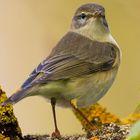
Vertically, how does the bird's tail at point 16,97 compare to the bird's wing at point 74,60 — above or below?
above

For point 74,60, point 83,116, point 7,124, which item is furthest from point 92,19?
point 7,124

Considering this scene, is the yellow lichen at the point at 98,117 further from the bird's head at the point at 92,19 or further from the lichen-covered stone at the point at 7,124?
the bird's head at the point at 92,19

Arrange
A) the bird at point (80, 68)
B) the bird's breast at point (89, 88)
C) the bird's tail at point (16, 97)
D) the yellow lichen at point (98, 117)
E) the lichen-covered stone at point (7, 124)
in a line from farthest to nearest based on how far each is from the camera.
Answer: the bird's breast at point (89, 88) → the bird at point (80, 68) → the yellow lichen at point (98, 117) → the bird's tail at point (16, 97) → the lichen-covered stone at point (7, 124)

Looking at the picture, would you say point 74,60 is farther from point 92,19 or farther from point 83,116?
point 83,116

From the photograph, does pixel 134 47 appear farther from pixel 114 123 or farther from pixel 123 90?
pixel 114 123

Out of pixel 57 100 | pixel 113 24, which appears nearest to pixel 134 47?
pixel 113 24

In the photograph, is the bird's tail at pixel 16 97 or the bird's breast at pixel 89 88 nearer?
the bird's tail at pixel 16 97

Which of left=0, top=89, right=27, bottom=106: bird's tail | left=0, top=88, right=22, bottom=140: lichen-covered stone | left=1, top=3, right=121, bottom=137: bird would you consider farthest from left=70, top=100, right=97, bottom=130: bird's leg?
left=0, top=88, right=22, bottom=140: lichen-covered stone

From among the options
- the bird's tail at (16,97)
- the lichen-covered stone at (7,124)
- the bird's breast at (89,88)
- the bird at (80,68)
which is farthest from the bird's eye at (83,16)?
the lichen-covered stone at (7,124)

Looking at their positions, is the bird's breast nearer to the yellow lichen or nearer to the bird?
the bird
